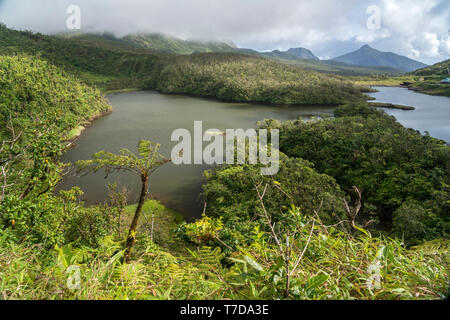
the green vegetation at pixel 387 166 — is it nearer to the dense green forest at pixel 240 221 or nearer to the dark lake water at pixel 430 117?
the dense green forest at pixel 240 221

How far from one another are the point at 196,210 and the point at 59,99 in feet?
104

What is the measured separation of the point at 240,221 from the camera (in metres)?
10.9

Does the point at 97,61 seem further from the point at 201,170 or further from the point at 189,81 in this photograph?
the point at 201,170

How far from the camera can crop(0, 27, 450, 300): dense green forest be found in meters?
2.01

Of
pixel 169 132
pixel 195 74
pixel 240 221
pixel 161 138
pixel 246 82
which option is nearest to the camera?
pixel 240 221

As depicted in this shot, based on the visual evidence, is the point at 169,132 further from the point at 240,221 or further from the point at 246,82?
the point at 246,82

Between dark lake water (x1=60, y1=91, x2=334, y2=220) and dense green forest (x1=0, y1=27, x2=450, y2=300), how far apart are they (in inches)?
71.6

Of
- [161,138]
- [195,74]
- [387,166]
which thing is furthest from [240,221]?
[195,74]

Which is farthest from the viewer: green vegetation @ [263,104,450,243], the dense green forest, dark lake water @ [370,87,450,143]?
dark lake water @ [370,87,450,143]

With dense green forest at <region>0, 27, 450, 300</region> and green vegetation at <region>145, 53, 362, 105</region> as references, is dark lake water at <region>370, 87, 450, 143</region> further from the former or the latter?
green vegetation at <region>145, 53, 362, 105</region>

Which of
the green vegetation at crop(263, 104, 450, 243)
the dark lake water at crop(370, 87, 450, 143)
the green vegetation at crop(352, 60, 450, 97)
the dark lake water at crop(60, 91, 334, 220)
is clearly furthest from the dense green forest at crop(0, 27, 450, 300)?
the green vegetation at crop(352, 60, 450, 97)

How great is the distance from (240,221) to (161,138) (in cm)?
2364
